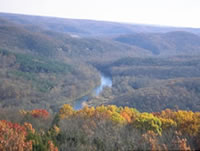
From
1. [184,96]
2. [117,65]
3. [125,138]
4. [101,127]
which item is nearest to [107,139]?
[125,138]

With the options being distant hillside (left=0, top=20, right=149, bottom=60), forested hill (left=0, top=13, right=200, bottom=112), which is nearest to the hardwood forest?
forested hill (left=0, top=13, right=200, bottom=112)

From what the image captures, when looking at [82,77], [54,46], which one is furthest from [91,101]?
[54,46]

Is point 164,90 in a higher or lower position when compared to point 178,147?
lower

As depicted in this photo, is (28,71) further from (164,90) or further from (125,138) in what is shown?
(125,138)

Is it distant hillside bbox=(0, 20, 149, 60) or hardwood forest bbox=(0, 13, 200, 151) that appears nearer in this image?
hardwood forest bbox=(0, 13, 200, 151)

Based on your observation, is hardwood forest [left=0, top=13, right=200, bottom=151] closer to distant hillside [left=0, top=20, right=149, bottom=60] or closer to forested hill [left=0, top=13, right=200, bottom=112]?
forested hill [left=0, top=13, right=200, bottom=112]

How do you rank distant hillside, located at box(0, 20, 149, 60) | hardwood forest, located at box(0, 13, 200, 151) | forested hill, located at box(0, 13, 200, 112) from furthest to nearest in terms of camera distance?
distant hillside, located at box(0, 20, 149, 60), forested hill, located at box(0, 13, 200, 112), hardwood forest, located at box(0, 13, 200, 151)

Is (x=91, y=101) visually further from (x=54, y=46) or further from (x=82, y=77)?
(x=54, y=46)

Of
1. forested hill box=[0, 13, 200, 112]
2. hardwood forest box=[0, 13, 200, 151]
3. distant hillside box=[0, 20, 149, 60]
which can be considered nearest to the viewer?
hardwood forest box=[0, 13, 200, 151]
